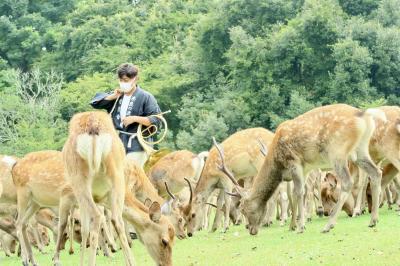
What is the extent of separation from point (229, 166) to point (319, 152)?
3703mm

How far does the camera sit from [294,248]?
962 centimetres

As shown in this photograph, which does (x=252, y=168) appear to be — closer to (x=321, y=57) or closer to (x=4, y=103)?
(x=321, y=57)

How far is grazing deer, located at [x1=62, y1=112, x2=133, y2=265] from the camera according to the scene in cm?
828

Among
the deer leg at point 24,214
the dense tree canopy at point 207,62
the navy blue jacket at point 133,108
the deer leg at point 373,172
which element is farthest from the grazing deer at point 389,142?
the dense tree canopy at point 207,62

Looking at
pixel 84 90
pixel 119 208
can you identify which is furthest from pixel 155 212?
pixel 84 90

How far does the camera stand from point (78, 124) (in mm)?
8539

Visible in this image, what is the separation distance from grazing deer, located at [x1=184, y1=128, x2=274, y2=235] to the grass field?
1167mm

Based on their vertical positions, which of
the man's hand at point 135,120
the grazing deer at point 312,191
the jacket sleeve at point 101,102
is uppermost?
the jacket sleeve at point 101,102

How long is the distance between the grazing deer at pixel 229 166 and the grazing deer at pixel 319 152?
96.7 inches

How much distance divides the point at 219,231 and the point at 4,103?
32.8 m

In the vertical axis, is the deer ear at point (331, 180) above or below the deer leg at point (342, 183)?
below

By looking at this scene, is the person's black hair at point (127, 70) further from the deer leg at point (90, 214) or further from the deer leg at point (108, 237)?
the deer leg at point (90, 214)

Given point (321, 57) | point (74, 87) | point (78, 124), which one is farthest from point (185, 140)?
point (78, 124)

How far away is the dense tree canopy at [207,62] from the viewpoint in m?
36.5
